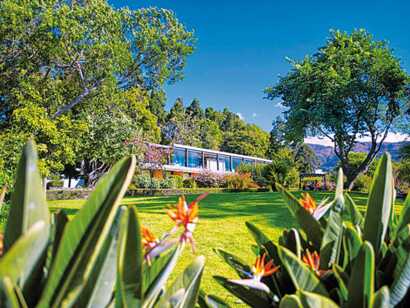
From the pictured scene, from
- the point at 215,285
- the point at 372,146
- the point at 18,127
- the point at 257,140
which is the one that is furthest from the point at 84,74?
the point at 257,140

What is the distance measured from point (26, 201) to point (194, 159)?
37.5m

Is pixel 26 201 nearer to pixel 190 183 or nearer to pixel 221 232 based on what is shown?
pixel 221 232

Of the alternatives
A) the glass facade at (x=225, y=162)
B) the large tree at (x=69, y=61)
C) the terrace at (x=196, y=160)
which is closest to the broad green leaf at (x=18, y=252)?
the large tree at (x=69, y=61)

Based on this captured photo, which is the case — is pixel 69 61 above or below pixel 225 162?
above

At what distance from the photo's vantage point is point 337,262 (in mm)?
959

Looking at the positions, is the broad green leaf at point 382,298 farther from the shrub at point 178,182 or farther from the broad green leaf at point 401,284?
the shrub at point 178,182

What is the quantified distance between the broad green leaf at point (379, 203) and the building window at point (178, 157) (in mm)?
34021

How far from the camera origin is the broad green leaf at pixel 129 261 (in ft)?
1.87

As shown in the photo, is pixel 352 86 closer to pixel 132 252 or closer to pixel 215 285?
pixel 215 285

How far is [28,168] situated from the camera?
62 cm

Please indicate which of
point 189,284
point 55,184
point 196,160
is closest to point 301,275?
point 189,284

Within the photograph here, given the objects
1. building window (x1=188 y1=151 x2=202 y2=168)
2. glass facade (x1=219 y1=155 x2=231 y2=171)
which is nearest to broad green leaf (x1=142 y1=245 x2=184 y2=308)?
building window (x1=188 y1=151 x2=202 y2=168)

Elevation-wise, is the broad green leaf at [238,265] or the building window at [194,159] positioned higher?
the building window at [194,159]

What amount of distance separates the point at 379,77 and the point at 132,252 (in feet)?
58.9
